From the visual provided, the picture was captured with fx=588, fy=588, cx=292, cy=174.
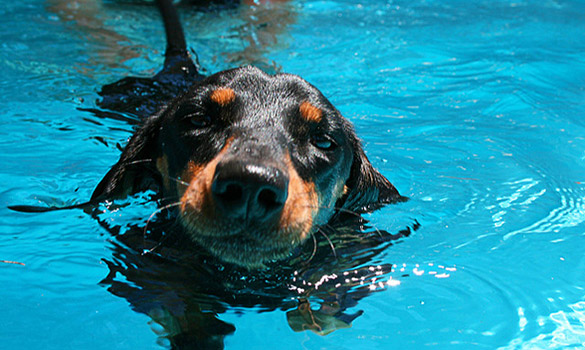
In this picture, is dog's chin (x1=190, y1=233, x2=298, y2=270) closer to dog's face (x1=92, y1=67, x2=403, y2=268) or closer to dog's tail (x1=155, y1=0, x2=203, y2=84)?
dog's face (x1=92, y1=67, x2=403, y2=268)

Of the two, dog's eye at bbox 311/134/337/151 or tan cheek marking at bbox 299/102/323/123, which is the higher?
tan cheek marking at bbox 299/102/323/123

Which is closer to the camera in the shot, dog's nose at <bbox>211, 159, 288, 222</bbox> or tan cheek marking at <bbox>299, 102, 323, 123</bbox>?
dog's nose at <bbox>211, 159, 288, 222</bbox>

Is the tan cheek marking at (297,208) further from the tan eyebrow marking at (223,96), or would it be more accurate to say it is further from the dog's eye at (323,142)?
the tan eyebrow marking at (223,96)

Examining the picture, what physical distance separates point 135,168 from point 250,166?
1.62 m

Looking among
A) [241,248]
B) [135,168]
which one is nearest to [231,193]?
[241,248]

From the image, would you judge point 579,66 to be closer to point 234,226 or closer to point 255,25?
point 255,25

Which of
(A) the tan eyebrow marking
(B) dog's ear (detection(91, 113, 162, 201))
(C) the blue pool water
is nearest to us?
(C) the blue pool water

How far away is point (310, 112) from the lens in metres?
3.11

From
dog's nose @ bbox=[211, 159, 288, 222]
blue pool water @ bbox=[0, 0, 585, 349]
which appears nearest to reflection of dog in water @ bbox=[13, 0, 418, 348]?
dog's nose @ bbox=[211, 159, 288, 222]

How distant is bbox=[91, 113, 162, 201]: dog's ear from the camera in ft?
11.6

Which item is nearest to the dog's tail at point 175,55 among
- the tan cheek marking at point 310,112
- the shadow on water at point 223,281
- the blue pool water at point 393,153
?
the blue pool water at point 393,153

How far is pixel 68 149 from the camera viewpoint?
15.0 feet

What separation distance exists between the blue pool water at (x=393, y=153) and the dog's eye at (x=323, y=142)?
684 mm

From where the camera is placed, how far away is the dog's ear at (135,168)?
139 inches
